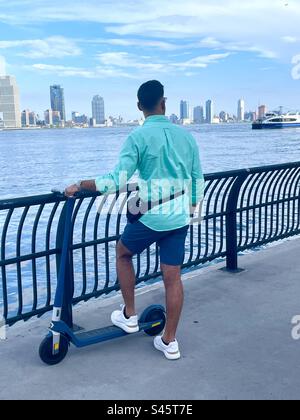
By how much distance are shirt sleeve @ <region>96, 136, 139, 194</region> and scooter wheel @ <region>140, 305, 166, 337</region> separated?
4.44ft

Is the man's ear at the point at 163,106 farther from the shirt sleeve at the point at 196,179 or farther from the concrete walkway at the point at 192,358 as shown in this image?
the concrete walkway at the point at 192,358

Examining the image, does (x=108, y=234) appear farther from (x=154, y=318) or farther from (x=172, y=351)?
(x=172, y=351)

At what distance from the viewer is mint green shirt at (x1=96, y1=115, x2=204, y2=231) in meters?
3.46

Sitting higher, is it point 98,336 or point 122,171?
point 122,171

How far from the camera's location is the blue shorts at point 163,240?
3.75 metres

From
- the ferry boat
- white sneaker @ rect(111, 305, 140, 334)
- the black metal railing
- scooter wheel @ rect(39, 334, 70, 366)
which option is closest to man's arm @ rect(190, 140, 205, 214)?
the black metal railing

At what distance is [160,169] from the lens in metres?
3.56

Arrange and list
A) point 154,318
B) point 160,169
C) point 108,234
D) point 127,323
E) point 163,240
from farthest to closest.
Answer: point 108,234 → point 154,318 → point 127,323 → point 163,240 → point 160,169

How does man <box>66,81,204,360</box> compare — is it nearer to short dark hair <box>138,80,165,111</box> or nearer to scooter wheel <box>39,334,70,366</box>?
short dark hair <box>138,80,165,111</box>

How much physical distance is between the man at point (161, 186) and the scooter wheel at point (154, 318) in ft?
1.16

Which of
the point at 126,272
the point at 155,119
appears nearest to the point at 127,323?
the point at 126,272

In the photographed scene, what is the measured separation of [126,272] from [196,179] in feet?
2.95

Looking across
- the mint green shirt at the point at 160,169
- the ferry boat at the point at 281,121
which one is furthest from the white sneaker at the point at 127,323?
the ferry boat at the point at 281,121
